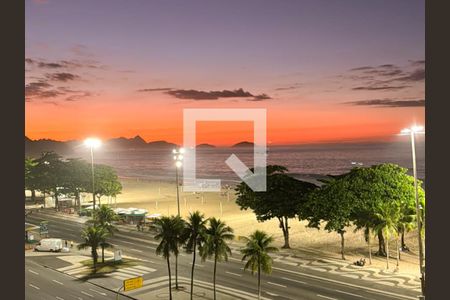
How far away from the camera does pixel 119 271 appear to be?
176 ft

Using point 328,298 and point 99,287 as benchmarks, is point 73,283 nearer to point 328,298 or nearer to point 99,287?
point 99,287

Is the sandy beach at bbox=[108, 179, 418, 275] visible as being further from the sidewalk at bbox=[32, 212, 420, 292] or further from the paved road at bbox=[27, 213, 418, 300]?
the paved road at bbox=[27, 213, 418, 300]

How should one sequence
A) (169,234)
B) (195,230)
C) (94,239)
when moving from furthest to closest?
(94,239) → (169,234) → (195,230)

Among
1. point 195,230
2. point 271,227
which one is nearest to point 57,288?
point 195,230

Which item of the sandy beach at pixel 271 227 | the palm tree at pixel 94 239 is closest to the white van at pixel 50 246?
the palm tree at pixel 94 239

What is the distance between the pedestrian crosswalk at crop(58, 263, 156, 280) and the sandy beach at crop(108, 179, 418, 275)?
21551 mm

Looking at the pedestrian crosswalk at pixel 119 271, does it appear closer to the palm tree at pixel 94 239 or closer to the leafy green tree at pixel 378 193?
the palm tree at pixel 94 239

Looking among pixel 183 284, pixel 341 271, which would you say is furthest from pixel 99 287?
pixel 341 271

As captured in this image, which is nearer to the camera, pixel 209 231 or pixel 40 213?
pixel 209 231

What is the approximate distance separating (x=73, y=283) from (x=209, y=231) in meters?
19.0

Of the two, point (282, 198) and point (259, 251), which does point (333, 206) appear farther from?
point (259, 251)

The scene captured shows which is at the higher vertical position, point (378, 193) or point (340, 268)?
point (378, 193)

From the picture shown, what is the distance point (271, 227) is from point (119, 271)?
107 ft

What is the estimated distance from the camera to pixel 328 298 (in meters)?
43.3
